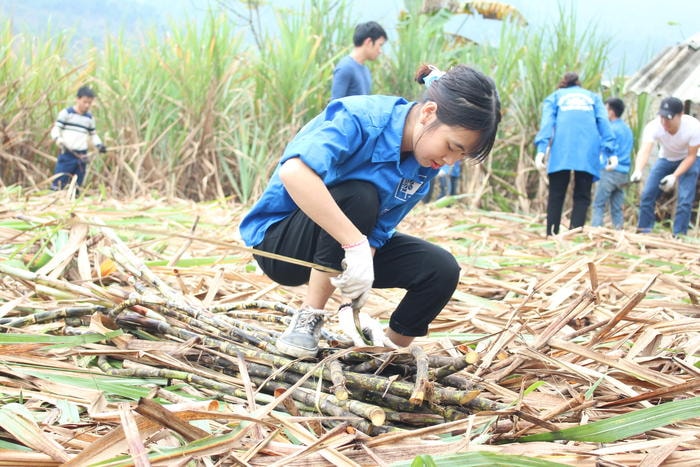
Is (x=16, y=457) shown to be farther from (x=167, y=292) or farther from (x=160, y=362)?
(x=167, y=292)

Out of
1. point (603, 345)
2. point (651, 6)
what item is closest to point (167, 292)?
point (603, 345)

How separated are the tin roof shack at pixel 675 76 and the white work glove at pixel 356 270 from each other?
6359mm

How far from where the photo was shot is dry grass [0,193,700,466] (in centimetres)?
132

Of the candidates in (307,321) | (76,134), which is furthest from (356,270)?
(76,134)

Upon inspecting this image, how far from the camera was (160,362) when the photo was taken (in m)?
1.82

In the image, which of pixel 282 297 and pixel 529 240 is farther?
pixel 529 240

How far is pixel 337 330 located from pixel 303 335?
59 centimetres

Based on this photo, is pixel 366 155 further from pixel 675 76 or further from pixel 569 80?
pixel 675 76

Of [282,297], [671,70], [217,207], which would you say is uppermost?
[671,70]

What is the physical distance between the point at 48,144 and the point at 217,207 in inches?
93.8

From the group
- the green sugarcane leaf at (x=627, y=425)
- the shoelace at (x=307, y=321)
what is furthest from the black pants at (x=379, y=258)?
the green sugarcane leaf at (x=627, y=425)

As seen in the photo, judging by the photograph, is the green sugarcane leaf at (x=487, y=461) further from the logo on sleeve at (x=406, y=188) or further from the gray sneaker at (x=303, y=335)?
the logo on sleeve at (x=406, y=188)

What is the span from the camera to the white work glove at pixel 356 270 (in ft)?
5.78

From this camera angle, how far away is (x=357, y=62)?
5.31m
